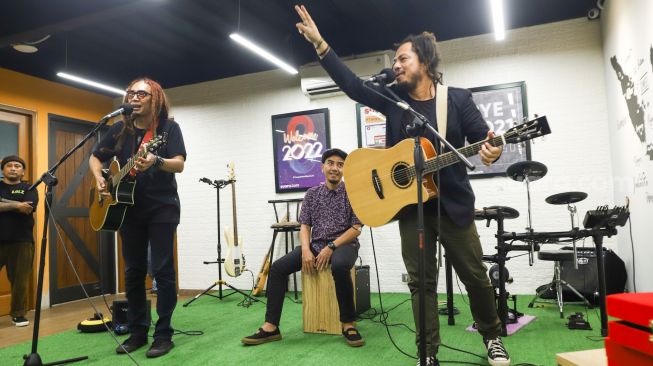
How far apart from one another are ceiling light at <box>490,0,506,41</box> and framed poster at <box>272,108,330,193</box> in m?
2.20

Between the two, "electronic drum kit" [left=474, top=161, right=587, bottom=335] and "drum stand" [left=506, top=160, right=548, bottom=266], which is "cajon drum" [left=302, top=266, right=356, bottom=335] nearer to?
"electronic drum kit" [left=474, top=161, right=587, bottom=335]

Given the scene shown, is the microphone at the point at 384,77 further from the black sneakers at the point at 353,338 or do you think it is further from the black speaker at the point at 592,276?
the black speaker at the point at 592,276

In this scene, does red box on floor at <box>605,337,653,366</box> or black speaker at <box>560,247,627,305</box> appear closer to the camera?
red box on floor at <box>605,337,653,366</box>

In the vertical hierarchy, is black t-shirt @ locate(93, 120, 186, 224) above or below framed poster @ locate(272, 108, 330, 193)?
below

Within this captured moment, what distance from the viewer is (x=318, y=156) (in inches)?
228

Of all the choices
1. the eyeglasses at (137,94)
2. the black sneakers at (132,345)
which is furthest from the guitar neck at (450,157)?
the black sneakers at (132,345)

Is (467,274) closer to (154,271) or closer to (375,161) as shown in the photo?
(375,161)

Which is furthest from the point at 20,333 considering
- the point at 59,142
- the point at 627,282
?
the point at 627,282

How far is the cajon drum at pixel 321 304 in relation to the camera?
129 inches

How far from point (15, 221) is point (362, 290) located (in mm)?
3503

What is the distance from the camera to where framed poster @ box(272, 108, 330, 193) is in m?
5.79

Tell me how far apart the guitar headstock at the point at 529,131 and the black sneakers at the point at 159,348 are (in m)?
2.41

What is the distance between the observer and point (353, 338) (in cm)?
295

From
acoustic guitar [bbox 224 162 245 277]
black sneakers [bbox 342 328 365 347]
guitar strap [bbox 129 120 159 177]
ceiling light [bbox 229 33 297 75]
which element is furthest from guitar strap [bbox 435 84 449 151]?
acoustic guitar [bbox 224 162 245 277]
